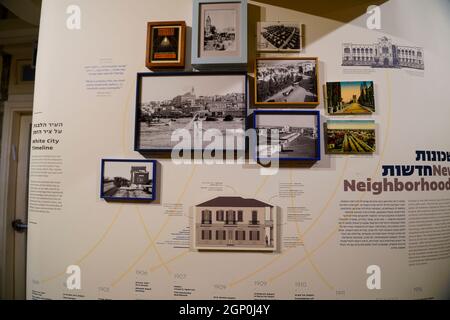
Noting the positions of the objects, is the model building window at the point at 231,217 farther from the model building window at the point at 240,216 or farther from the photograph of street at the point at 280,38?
the photograph of street at the point at 280,38

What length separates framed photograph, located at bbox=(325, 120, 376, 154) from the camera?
0.99m

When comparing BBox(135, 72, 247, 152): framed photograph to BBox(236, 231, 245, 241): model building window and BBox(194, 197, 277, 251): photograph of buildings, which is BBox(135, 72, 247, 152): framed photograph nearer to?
BBox(194, 197, 277, 251): photograph of buildings

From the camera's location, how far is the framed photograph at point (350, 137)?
3.26 ft

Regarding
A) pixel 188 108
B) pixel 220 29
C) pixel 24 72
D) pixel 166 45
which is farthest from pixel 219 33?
pixel 24 72

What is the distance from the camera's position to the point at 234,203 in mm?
1000

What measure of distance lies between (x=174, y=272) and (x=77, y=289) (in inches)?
19.2

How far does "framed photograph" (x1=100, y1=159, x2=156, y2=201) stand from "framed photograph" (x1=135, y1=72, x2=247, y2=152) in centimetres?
9

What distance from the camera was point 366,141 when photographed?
996mm

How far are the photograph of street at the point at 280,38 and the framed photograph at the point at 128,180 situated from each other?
793 mm

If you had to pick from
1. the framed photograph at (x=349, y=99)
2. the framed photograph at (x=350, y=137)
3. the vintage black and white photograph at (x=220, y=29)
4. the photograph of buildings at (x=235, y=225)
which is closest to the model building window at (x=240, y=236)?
the photograph of buildings at (x=235, y=225)

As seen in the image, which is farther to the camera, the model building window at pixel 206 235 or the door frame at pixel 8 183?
the door frame at pixel 8 183

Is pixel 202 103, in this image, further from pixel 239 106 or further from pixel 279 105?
pixel 279 105

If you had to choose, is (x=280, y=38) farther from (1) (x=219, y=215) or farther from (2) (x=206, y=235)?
(2) (x=206, y=235)

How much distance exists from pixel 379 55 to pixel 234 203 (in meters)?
1.03
